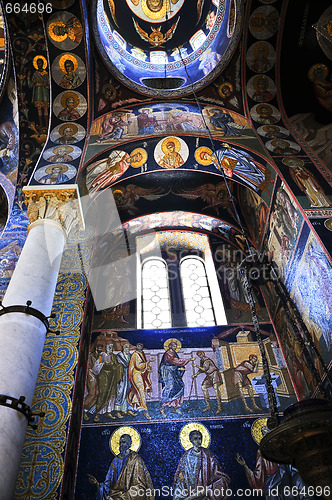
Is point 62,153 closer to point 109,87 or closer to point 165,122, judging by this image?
point 109,87

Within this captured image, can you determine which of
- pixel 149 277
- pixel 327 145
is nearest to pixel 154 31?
pixel 327 145

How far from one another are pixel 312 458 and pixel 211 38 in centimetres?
858

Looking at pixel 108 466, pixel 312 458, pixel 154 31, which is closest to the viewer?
pixel 312 458

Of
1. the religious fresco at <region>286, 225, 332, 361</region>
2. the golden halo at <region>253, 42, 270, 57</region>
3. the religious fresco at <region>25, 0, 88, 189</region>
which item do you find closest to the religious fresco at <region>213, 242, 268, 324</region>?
the religious fresco at <region>286, 225, 332, 361</region>

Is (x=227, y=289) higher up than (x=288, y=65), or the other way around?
(x=288, y=65)

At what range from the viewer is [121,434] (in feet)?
20.9

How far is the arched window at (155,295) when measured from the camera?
8.36m

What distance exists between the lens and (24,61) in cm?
815

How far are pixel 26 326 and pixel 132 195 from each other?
16.7ft

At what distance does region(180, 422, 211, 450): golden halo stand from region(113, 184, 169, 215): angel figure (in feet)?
16.0

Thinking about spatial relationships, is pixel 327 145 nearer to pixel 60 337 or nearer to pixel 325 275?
pixel 325 275

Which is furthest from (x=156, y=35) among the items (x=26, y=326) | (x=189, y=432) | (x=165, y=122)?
(x=189, y=432)

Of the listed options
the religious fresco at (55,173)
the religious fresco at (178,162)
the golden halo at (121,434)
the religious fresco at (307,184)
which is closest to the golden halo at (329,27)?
the religious fresco at (307,184)

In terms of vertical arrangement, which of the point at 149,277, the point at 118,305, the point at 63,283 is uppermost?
the point at 149,277
